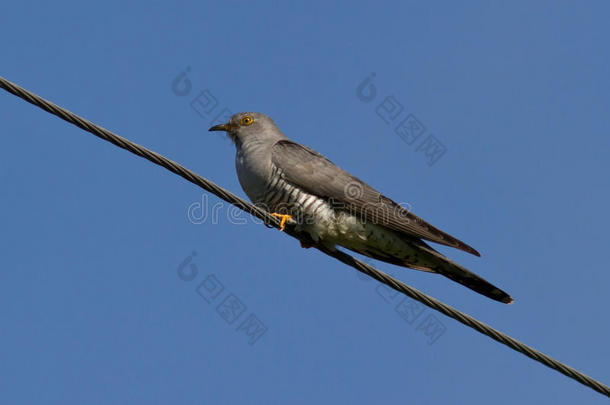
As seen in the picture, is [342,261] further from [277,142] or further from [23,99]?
[23,99]

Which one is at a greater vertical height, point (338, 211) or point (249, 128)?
point (249, 128)

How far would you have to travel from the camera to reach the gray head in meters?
6.35

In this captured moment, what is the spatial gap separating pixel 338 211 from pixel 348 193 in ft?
0.62

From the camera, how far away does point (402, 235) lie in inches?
224

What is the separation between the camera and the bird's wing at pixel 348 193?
18.1ft

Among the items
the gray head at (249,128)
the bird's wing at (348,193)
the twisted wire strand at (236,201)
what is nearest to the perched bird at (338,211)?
the bird's wing at (348,193)

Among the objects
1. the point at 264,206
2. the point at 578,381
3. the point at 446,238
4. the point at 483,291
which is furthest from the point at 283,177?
the point at 578,381

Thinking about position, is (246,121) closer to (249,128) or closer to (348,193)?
(249,128)

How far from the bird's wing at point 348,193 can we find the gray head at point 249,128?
47 cm

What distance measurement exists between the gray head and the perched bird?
17.3 inches

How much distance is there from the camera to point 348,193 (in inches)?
226

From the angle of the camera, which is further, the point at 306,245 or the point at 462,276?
the point at 306,245

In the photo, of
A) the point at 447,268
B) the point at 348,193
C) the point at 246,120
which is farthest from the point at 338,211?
the point at 246,120

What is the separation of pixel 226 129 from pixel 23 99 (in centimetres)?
304
